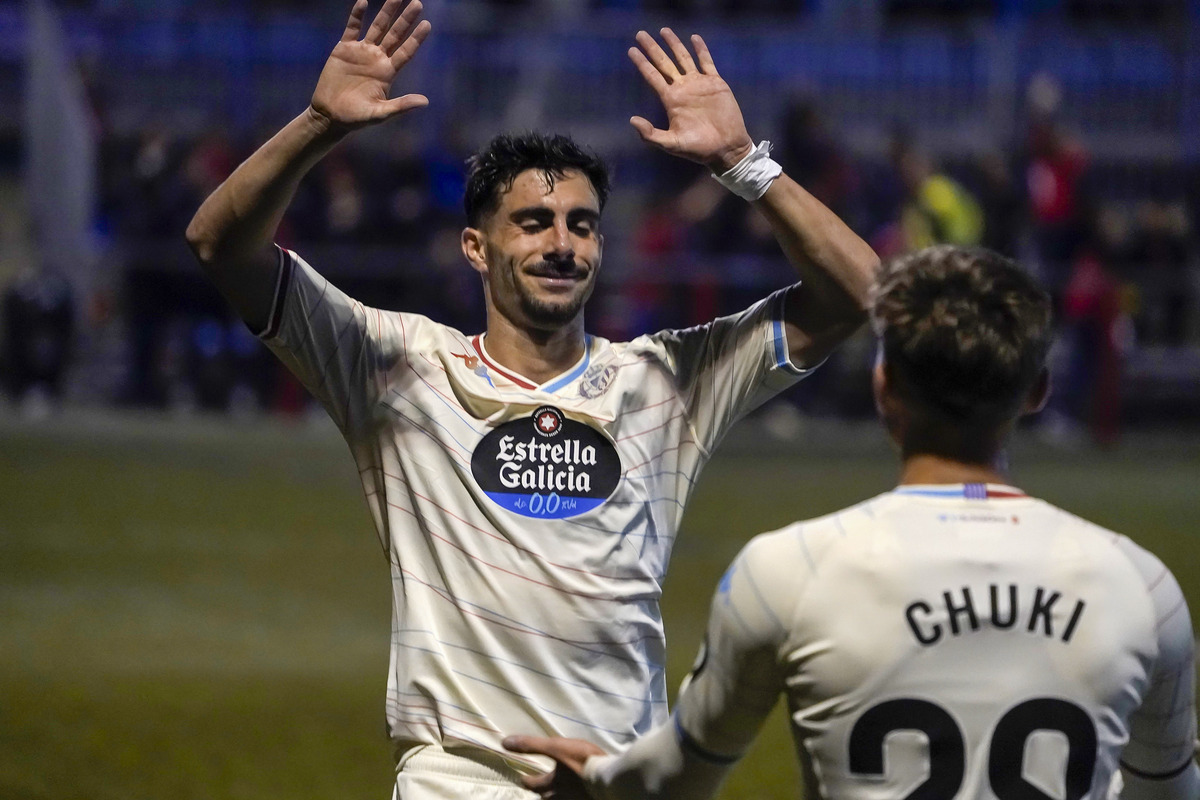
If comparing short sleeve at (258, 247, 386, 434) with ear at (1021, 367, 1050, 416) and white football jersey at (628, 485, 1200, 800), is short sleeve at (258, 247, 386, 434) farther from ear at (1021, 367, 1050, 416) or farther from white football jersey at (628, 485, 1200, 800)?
ear at (1021, 367, 1050, 416)

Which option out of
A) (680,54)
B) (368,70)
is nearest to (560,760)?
(368,70)

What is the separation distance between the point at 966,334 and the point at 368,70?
5.71ft

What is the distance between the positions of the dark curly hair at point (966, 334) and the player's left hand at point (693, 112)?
1.22 meters

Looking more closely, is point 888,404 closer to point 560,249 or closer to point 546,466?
point 546,466

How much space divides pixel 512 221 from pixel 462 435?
22.4 inches

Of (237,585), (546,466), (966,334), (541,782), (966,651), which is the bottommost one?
(237,585)

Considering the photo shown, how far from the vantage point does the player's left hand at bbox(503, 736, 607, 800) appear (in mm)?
2916

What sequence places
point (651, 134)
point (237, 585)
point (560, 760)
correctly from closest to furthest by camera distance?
point (560, 760) → point (651, 134) → point (237, 585)

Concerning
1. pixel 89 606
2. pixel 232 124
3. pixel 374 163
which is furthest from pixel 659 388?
pixel 232 124

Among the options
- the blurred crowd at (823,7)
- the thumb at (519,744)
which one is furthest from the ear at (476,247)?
the blurred crowd at (823,7)

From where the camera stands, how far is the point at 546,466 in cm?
362

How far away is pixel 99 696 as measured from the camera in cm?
769

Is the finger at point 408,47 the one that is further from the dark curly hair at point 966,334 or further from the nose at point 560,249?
the dark curly hair at point 966,334

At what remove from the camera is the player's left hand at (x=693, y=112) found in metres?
3.68
